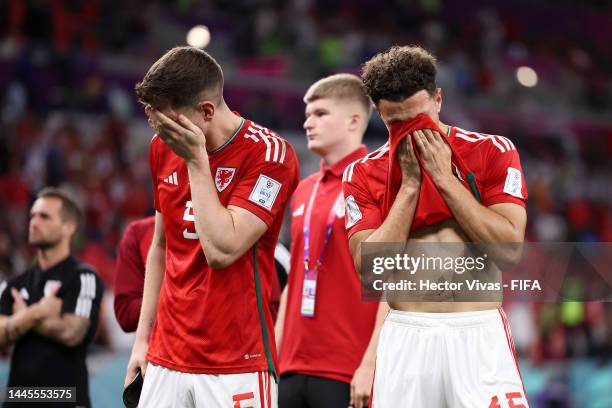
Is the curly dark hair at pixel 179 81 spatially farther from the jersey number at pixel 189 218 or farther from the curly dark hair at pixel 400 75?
the curly dark hair at pixel 400 75

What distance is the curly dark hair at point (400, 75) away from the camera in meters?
3.07

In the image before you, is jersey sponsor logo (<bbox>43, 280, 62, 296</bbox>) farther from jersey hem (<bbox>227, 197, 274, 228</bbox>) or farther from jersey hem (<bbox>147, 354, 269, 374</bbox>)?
jersey hem (<bbox>227, 197, 274, 228</bbox>)

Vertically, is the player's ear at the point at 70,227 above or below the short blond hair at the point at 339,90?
below

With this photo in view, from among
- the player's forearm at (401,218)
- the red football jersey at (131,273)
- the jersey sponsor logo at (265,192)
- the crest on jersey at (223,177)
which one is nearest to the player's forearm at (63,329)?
the red football jersey at (131,273)

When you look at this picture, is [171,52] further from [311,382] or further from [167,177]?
[311,382]

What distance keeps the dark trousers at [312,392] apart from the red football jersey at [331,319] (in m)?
0.03

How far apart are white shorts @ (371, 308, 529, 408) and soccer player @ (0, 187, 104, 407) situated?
7.97 ft

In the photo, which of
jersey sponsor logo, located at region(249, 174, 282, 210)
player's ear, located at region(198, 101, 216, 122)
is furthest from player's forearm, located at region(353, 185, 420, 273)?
player's ear, located at region(198, 101, 216, 122)

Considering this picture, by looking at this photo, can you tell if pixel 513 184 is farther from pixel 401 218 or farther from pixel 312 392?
pixel 312 392

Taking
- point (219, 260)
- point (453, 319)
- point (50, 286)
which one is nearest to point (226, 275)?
point (219, 260)

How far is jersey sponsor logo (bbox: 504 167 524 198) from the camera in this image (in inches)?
122

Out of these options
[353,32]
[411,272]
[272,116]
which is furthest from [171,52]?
[353,32]

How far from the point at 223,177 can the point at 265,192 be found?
0.56ft

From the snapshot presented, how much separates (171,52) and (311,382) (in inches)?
72.1
